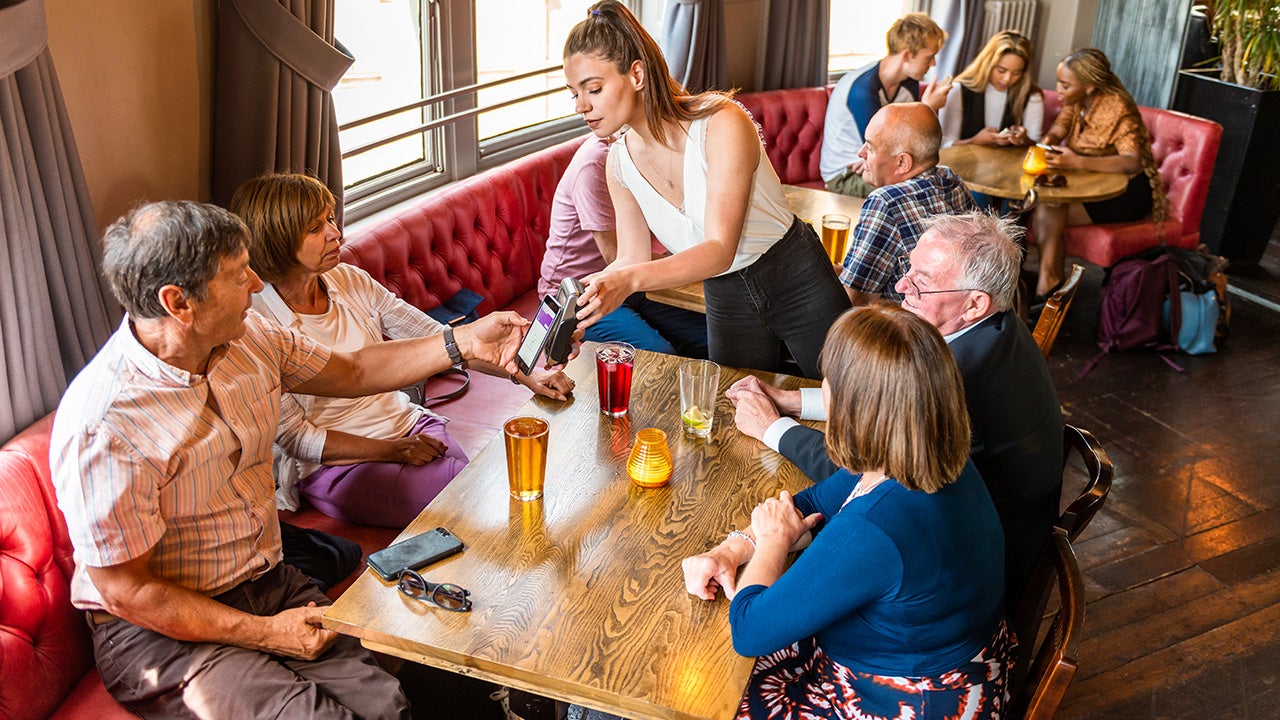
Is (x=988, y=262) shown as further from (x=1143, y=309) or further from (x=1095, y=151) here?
(x=1095, y=151)

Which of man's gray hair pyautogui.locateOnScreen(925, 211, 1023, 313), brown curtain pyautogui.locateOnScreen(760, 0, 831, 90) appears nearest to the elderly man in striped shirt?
man's gray hair pyautogui.locateOnScreen(925, 211, 1023, 313)

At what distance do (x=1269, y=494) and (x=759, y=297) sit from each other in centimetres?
Answer: 225

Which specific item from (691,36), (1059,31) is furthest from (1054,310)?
(1059,31)

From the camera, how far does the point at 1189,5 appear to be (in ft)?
19.6

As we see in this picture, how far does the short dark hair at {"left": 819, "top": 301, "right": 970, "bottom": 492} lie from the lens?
1613 millimetres

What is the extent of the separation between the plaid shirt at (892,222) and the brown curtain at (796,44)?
293 cm

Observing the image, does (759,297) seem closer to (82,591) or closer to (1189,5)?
(82,591)

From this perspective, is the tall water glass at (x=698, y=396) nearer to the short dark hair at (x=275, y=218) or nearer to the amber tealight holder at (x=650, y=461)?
the amber tealight holder at (x=650, y=461)

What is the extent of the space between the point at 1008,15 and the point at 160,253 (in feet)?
20.5

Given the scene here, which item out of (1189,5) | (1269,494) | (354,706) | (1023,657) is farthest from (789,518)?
(1189,5)

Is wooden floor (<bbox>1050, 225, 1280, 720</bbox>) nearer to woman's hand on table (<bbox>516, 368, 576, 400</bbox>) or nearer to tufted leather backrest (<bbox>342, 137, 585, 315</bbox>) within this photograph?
woman's hand on table (<bbox>516, 368, 576, 400</bbox>)

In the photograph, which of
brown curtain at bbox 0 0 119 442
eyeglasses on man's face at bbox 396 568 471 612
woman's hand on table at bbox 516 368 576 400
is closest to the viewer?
eyeglasses on man's face at bbox 396 568 471 612

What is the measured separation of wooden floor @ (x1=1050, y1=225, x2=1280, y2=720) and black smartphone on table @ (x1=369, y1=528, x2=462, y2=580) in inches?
69.9

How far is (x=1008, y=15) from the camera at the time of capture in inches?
265
